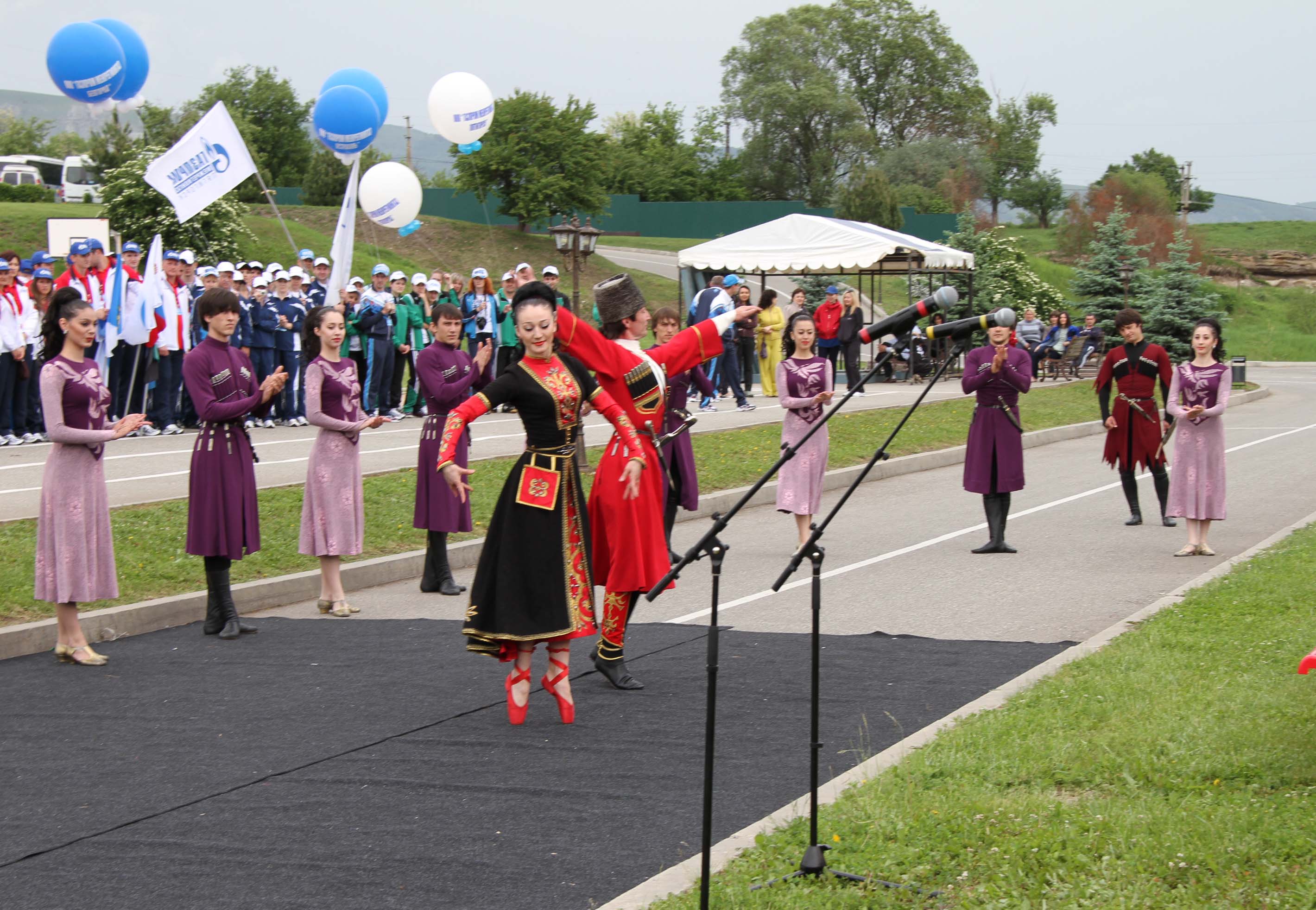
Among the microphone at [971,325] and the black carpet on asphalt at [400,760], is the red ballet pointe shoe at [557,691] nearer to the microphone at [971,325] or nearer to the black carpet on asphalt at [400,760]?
the black carpet on asphalt at [400,760]

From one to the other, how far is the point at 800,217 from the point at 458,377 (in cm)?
1990

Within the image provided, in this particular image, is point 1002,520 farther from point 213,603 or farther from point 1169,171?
point 1169,171

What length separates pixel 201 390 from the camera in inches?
344

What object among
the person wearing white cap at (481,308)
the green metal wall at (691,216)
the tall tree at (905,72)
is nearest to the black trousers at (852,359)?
the person wearing white cap at (481,308)

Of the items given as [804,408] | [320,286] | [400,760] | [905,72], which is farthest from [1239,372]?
[905,72]

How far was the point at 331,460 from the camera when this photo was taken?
9.66 meters

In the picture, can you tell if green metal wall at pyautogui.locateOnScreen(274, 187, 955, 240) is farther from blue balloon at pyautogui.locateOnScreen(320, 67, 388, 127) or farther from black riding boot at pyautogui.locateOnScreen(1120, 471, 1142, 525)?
black riding boot at pyautogui.locateOnScreen(1120, 471, 1142, 525)

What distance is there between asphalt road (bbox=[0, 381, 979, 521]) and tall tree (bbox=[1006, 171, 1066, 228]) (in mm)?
75807

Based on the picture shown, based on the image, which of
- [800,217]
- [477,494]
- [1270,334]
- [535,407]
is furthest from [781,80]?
[535,407]

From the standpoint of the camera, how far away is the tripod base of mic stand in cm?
446

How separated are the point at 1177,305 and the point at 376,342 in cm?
2252

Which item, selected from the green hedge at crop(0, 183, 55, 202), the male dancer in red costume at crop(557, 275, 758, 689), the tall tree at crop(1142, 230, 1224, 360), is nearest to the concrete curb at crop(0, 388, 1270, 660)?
the male dancer in red costume at crop(557, 275, 758, 689)

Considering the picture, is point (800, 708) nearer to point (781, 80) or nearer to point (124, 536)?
point (124, 536)

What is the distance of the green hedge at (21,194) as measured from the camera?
46.2 metres
